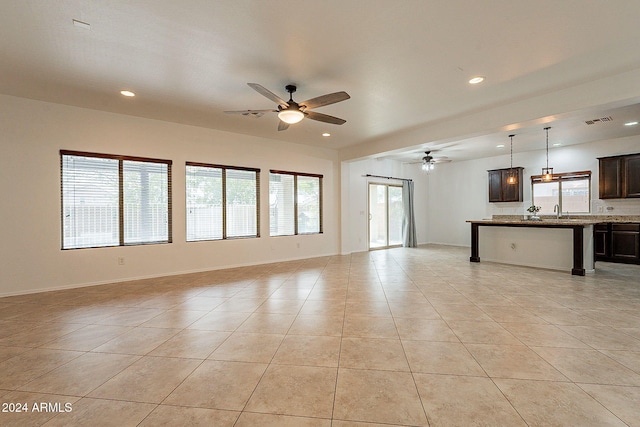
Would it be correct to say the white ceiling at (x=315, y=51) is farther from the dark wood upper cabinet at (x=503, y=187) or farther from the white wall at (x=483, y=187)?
the dark wood upper cabinet at (x=503, y=187)

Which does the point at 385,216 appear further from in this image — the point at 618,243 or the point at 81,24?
the point at 81,24

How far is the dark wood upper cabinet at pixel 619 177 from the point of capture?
249 inches

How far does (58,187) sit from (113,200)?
2.40ft

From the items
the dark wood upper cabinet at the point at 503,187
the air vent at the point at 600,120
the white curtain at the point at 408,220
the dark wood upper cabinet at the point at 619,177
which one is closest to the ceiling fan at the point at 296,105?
the air vent at the point at 600,120

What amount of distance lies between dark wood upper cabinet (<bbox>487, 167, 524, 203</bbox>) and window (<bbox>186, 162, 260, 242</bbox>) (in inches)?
278

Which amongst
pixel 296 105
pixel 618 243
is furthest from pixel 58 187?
pixel 618 243

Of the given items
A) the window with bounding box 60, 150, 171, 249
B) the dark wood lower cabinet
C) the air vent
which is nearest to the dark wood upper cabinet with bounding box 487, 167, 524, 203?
the dark wood lower cabinet

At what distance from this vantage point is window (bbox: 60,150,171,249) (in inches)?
180

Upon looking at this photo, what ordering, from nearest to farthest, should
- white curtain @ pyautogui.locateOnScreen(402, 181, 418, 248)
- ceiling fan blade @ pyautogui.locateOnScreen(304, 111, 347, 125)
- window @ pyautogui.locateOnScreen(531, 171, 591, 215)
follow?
ceiling fan blade @ pyautogui.locateOnScreen(304, 111, 347, 125) < window @ pyautogui.locateOnScreen(531, 171, 591, 215) < white curtain @ pyautogui.locateOnScreen(402, 181, 418, 248)

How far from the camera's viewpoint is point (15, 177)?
13.8 ft

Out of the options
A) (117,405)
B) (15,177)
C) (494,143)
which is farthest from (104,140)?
(494,143)

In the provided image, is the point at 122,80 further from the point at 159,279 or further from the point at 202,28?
the point at 159,279

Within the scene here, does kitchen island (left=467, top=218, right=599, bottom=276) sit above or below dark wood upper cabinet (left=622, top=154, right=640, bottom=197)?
below

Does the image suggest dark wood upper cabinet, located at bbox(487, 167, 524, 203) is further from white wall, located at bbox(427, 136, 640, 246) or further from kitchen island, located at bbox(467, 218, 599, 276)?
kitchen island, located at bbox(467, 218, 599, 276)
